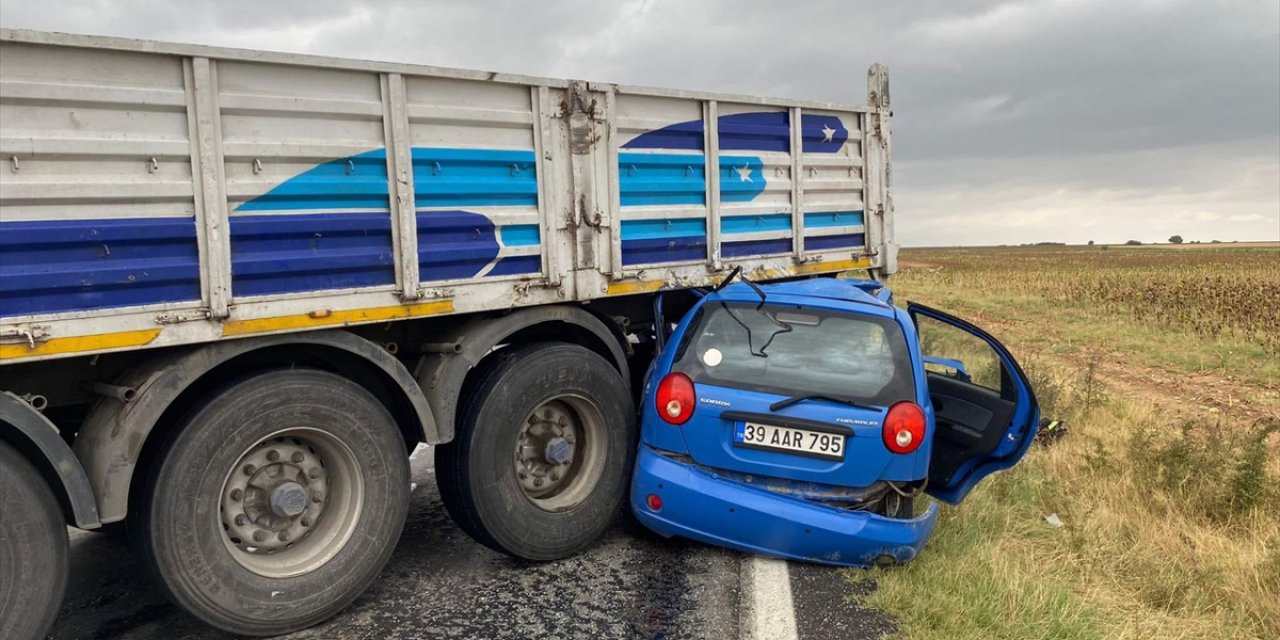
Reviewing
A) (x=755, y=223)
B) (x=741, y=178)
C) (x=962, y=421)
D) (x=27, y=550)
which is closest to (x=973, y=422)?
(x=962, y=421)

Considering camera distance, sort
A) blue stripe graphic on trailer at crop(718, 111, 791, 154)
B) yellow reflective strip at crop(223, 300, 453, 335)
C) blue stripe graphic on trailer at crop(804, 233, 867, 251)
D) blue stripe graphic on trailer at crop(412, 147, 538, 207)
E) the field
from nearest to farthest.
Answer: yellow reflective strip at crop(223, 300, 453, 335) → the field → blue stripe graphic on trailer at crop(412, 147, 538, 207) → blue stripe graphic on trailer at crop(718, 111, 791, 154) → blue stripe graphic on trailer at crop(804, 233, 867, 251)

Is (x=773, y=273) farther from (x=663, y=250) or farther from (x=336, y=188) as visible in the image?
(x=336, y=188)

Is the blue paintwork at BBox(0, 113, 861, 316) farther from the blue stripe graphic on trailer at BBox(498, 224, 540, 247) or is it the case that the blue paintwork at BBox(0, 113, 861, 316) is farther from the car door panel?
the car door panel

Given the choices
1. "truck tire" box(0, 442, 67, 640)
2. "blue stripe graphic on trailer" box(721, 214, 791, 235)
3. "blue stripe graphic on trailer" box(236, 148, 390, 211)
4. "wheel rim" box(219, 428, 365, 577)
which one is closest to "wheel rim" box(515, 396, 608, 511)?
"wheel rim" box(219, 428, 365, 577)

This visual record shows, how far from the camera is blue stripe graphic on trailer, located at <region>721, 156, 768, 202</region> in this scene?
597 centimetres

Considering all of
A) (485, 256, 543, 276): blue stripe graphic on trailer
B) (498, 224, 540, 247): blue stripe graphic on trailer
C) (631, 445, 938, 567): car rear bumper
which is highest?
(498, 224, 540, 247): blue stripe graphic on trailer

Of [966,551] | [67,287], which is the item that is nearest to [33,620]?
[67,287]

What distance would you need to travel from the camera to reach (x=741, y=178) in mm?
6074

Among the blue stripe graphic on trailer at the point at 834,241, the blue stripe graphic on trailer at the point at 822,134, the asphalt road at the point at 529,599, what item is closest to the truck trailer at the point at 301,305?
the asphalt road at the point at 529,599

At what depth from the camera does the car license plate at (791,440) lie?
14.8ft

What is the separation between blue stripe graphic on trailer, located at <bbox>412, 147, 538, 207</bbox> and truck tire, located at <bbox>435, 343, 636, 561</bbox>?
0.83m

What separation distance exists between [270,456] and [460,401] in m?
1.05

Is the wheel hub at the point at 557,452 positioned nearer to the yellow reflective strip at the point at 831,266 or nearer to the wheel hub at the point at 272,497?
the wheel hub at the point at 272,497

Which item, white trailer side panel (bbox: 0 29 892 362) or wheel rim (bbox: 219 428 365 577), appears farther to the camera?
wheel rim (bbox: 219 428 365 577)
